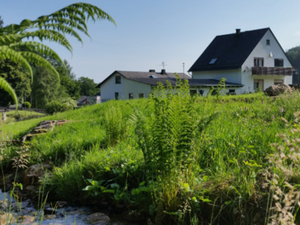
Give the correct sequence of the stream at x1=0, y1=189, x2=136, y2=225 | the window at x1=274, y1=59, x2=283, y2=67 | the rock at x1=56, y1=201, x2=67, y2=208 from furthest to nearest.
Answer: the window at x1=274, y1=59, x2=283, y2=67 → the rock at x1=56, y1=201, x2=67, y2=208 → the stream at x1=0, y1=189, x2=136, y2=225

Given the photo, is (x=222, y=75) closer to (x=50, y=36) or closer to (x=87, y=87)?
(x=50, y=36)

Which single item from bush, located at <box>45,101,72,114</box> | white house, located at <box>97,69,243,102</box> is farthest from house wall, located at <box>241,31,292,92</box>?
bush, located at <box>45,101,72,114</box>

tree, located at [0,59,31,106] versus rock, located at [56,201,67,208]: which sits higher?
tree, located at [0,59,31,106]

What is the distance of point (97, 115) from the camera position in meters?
8.17

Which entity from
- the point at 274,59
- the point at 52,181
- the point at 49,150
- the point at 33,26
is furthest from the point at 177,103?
the point at 274,59

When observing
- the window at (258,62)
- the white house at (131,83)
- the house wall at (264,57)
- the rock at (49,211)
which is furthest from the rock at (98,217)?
the window at (258,62)

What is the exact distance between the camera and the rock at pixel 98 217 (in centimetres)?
298

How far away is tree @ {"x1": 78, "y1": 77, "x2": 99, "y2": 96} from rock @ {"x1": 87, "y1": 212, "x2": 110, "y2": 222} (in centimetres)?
7506

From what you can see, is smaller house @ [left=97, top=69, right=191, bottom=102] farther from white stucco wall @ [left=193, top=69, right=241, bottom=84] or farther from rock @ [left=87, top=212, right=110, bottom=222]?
rock @ [left=87, top=212, right=110, bottom=222]

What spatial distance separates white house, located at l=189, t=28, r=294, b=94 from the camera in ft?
103

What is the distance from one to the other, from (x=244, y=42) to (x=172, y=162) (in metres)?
32.7

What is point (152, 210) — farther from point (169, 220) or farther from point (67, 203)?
point (67, 203)

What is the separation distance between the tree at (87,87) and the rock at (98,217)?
246 feet

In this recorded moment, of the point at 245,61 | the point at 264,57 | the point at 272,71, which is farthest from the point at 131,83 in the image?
the point at 272,71
